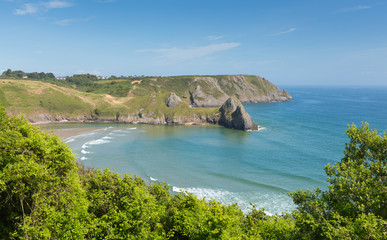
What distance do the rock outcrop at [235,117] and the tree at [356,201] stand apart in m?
104

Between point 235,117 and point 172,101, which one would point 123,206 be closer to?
point 235,117

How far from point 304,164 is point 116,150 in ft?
218

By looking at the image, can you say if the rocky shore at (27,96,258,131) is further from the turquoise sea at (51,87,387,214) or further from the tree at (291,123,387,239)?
the tree at (291,123,387,239)

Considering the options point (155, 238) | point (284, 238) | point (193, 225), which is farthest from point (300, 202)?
point (155, 238)

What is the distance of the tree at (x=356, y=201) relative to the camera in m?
17.2

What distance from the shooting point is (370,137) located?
876 inches

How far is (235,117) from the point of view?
13538 centimetres

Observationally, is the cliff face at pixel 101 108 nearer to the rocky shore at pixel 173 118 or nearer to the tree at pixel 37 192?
the rocky shore at pixel 173 118

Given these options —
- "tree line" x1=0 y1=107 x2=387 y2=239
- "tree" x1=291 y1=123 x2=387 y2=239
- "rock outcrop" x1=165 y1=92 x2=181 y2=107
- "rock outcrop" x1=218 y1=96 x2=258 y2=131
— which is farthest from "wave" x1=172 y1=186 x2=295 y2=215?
"rock outcrop" x1=165 y1=92 x2=181 y2=107

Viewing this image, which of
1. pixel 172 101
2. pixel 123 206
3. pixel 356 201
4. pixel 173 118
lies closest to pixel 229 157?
pixel 123 206

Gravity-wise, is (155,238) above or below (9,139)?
below

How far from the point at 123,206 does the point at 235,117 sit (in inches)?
4599

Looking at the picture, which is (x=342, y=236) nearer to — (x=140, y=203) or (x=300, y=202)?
(x=300, y=202)

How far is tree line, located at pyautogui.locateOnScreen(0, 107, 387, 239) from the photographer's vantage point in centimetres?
1812
